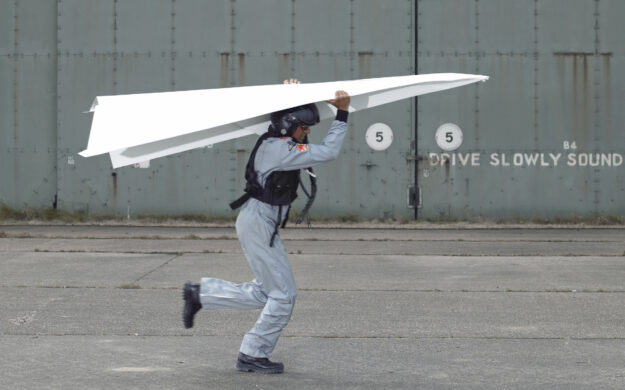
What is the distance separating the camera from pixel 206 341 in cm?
670

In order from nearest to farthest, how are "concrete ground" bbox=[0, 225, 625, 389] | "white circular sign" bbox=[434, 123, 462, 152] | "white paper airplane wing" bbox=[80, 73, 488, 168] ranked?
1. "concrete ground" bbox=[0, 225, 625, 389]
2. "white paper airplane wing" bbox=[80, 73, 488, 168]
3. "white circular sign" bbox=[434, 123, 462, 152]

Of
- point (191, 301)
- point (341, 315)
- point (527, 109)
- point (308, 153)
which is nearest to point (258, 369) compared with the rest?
point (191, 301)

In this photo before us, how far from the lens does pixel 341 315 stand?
7.74 meters

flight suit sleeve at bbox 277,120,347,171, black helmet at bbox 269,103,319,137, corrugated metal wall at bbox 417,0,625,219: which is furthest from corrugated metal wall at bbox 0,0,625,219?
flight suit sleeve at bbox 277,120,347,171

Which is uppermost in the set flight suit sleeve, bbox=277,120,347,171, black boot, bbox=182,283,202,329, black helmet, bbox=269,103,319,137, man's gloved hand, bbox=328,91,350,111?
man's gloved hand, bbox=328,91,350,111

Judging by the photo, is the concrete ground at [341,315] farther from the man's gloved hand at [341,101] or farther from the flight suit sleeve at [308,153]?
the man's gloved hand at [341,101]

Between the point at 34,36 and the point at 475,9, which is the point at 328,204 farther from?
the point at 34,36

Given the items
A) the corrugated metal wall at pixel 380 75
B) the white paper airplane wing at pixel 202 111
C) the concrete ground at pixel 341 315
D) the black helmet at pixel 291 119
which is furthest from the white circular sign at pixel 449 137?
the black helmet at pixel 291 119

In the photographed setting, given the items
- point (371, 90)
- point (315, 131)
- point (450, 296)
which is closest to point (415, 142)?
point (315, 131)

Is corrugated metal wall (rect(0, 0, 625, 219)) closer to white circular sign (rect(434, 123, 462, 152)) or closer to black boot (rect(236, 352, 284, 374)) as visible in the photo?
white circular sign (rect(434, 123, 462, 152))

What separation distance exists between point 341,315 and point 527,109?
8.66 metres

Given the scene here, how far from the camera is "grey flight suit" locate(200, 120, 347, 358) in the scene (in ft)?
18.6

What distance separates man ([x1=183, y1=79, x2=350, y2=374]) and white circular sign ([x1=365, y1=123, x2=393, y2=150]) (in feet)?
31.2

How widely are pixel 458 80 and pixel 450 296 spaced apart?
9.69 ft
